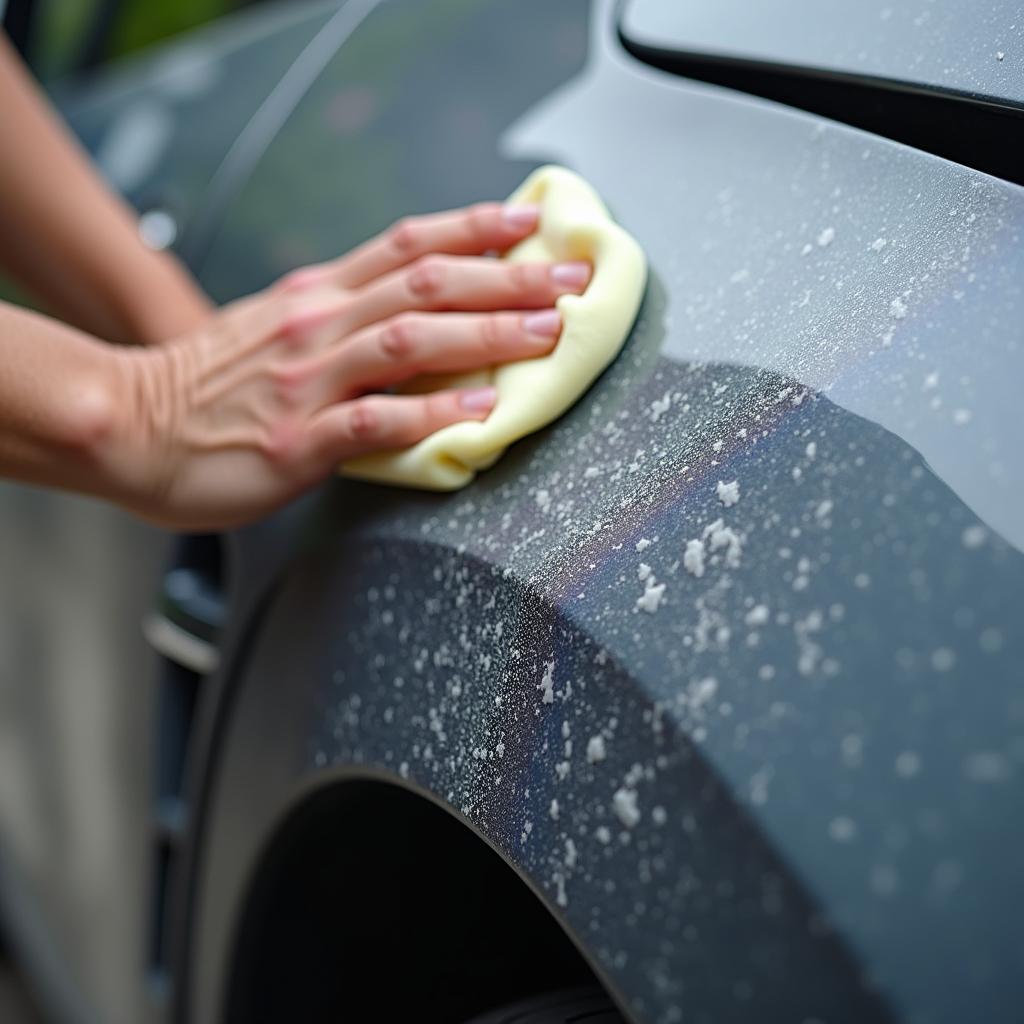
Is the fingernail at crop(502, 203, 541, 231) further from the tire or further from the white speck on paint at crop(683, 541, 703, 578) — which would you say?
the tire

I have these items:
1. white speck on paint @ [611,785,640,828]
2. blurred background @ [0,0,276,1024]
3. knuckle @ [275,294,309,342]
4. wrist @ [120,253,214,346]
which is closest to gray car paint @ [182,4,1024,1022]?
white speck on paint @ [611,785,640,828]

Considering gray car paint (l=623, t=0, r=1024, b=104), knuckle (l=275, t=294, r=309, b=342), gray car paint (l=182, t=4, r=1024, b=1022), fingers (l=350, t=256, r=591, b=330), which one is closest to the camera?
gray car paint (l=182, t=4, r=1024, b=1022)

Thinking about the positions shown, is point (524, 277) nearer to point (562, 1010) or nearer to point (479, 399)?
point (479, 399)

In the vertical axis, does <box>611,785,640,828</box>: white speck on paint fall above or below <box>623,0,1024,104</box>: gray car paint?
below

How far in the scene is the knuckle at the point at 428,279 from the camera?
88 cm

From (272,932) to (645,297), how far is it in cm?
56

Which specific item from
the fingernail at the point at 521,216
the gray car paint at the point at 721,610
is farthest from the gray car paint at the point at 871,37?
the fingernail at the point at 521,216

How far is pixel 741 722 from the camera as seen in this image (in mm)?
530

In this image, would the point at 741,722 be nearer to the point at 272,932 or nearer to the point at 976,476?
the point at 976,476

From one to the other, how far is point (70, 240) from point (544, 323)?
0.71 m

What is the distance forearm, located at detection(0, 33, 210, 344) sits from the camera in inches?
48.6

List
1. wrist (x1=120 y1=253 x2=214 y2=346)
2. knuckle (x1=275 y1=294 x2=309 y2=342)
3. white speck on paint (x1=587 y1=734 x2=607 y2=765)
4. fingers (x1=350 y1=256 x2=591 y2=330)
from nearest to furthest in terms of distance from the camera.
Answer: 1. white speck on paint (x1=587 y1=734 x2=607 y2=765)
2. fingers (x1=350 y1=256 x2=591 y2=330)
3. knuckle (x1=275 y1=294 x2=309 y2=342)
4. wrist (x1=120 y1=253 x2=214 y2=346)

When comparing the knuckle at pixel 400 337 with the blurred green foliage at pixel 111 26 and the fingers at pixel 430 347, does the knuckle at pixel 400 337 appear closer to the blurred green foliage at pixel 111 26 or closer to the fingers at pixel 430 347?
the fingers at pixel 430 347

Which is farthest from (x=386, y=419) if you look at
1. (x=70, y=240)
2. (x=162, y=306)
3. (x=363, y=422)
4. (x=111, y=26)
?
(x=111, y=26)
